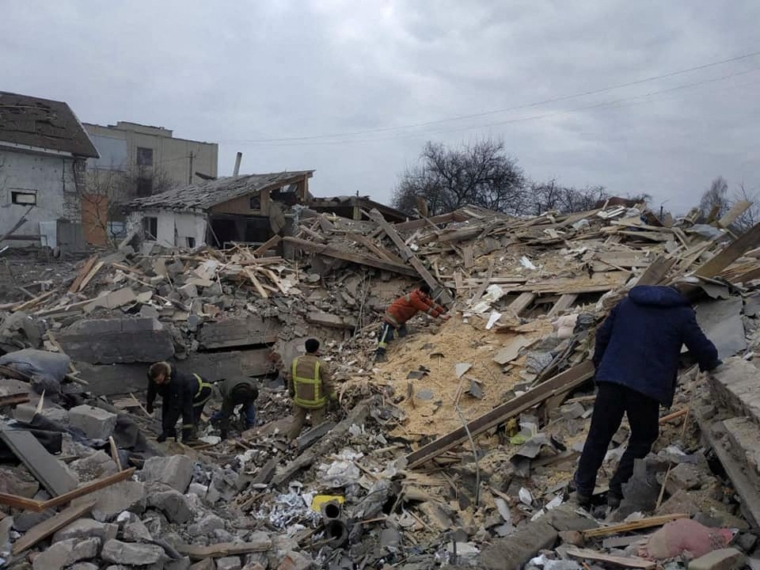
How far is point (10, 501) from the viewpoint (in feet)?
13.3

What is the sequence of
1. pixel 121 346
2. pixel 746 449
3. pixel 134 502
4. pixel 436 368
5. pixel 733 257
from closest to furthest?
pixel 746 449, pixel 134 502, pixel 733 257, pixel 436 368, pixel 121 346

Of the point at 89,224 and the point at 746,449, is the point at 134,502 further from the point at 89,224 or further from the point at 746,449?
the point at 89,224

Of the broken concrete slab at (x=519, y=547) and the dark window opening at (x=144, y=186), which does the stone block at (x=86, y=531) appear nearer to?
the broken concrete slab at (x=519, y=547)

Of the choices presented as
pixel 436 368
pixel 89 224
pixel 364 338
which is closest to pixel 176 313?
pixel 364 338

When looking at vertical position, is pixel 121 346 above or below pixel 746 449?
below

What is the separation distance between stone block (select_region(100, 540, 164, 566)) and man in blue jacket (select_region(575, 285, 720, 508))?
3072mm

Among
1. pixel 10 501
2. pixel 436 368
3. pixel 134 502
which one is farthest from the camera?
pixel 436 368

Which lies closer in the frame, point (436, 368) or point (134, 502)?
point (134, 502)

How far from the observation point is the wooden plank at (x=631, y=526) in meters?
3.30

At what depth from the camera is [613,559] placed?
301 cm

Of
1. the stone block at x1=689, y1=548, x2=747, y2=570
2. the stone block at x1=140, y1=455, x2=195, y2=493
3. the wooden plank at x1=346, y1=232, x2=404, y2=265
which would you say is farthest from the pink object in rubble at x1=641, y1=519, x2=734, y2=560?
the wooden plank at x1=346, y1=232, x2=404, y2=265

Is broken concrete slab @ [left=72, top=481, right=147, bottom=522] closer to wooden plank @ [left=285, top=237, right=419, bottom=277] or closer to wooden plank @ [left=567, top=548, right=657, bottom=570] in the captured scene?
wooden plank @ [left=567, top=548, right=657, bottom=570]

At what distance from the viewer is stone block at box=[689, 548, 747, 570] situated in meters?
2.64

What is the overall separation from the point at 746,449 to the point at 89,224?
3046 centimetres
